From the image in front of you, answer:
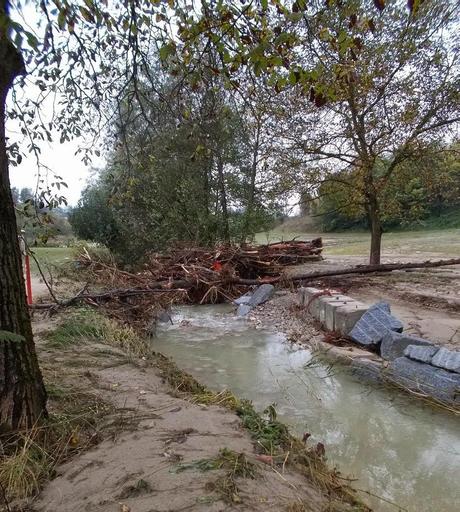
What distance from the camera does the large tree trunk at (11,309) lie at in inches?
95.3

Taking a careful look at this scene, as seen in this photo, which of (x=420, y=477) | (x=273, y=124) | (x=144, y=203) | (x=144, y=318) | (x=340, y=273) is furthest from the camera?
(x=144, y=203)

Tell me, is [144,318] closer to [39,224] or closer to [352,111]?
[39,224]

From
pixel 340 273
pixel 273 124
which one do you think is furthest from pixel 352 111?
pixel 340 273

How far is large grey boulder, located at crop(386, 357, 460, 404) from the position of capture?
13.4ft

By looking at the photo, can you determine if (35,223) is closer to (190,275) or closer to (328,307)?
(328,307)

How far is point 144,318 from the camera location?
7.81 metres

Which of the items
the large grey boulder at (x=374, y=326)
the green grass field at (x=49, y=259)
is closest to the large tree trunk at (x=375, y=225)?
the large grey boulder at (x=374, y=326)

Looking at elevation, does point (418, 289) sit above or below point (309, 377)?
above

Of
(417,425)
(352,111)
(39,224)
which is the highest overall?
(352,111)

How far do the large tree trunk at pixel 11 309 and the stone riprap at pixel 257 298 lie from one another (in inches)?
253

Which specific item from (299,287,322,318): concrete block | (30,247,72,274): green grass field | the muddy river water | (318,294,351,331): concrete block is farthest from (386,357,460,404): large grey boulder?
(30,247,72,274): green grass field

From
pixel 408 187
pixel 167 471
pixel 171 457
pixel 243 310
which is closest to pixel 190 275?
pixel 243 310

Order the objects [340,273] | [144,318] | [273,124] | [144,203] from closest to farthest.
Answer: [144,318], [340,273], [273,124], [144,203]

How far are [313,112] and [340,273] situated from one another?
411 centimetres
